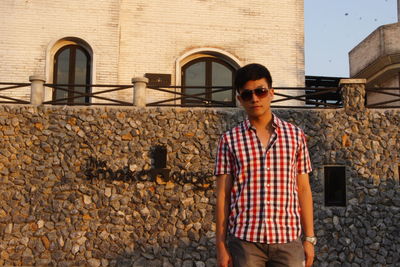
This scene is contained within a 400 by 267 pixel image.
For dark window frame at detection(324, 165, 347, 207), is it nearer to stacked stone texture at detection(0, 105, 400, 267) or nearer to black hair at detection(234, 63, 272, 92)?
stacked stone texture at detection(0, 105, 400, 267)

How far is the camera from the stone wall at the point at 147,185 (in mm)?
10617

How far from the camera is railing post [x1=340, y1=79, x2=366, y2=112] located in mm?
11500

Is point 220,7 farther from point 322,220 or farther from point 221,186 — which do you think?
point 221,186

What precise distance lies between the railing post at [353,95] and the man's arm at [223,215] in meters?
9.15

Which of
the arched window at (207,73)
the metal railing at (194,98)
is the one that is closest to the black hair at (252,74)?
the metal railing at (194,98)

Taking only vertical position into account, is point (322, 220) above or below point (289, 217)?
below

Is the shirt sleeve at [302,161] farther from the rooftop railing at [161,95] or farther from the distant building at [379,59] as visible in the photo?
the distant building at [379,59]

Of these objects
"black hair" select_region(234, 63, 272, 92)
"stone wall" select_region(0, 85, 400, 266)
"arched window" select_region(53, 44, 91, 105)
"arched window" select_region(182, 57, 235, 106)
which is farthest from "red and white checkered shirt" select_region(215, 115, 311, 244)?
"arched window" select_region(182, 57, 235, 106)

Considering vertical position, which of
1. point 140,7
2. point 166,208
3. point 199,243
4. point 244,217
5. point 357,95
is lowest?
point 199,243

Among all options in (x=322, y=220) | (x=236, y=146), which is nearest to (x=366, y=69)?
(x=322, y=220)

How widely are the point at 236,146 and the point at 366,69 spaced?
1570 cm

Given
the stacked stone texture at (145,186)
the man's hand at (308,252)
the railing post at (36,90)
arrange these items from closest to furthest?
the man's hand at (308,252), the stacked stone texture at (145,186), the railing post at (36,90)

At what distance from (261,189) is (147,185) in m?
8.30

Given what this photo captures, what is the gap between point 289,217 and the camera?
9.47 ft
